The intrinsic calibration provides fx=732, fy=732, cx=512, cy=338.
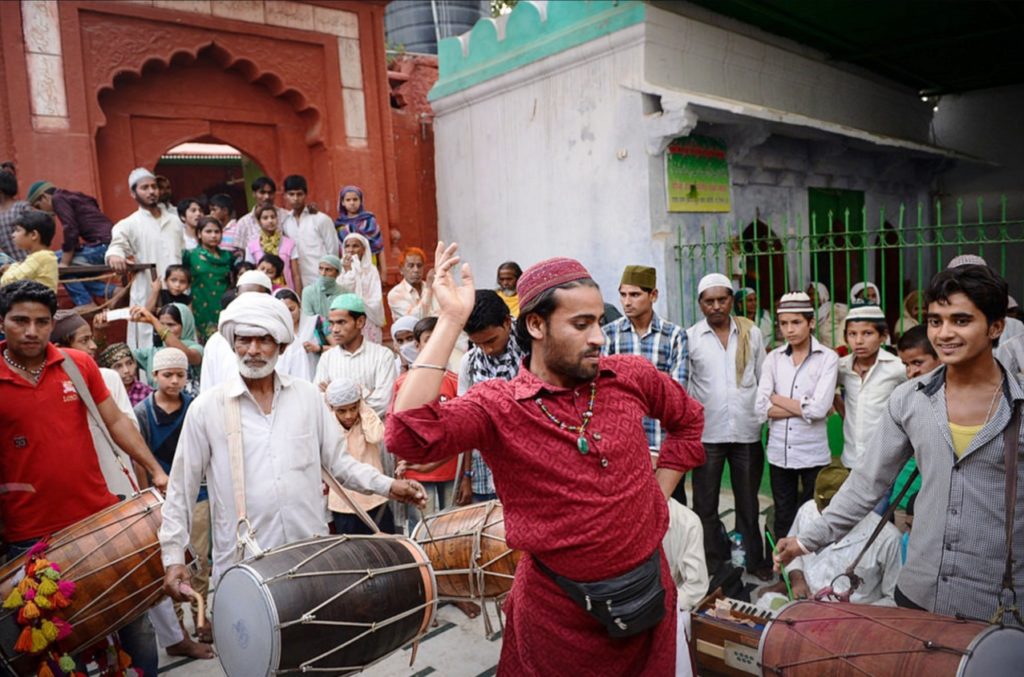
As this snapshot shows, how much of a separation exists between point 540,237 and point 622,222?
4.21 ft

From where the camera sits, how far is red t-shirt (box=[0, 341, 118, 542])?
9.77 feet

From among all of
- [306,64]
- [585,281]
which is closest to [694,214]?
[306,64]

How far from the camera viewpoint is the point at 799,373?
4543 millimetres

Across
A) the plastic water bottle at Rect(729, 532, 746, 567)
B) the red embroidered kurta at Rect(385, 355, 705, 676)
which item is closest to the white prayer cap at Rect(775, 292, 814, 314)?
the plastic water bottle at Rect(729, 532, 746, 567)

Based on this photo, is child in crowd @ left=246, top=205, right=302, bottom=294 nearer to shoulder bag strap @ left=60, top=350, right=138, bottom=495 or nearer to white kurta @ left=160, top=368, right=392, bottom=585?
shoulder bag strap @ left=60, top=350, right=138, bottom=495

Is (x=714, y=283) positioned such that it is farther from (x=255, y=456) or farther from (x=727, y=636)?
(x=255, y=456)

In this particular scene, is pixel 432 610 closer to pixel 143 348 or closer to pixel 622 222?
pixel 143 348

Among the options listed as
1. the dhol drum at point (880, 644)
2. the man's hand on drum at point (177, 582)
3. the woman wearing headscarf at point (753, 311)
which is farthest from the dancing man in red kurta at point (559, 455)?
the woman wearing headscarf at point (753, 311)

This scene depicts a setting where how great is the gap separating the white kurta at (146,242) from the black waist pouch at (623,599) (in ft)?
18.0

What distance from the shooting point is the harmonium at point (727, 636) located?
3139 millimetres

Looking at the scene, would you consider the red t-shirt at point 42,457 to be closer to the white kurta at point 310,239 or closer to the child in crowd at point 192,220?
the white kurta at point 310,239

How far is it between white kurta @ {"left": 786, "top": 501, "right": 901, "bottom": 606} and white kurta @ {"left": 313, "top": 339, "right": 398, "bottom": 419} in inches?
105

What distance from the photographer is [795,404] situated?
4461 mm

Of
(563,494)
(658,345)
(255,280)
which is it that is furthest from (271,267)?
(563,494)
